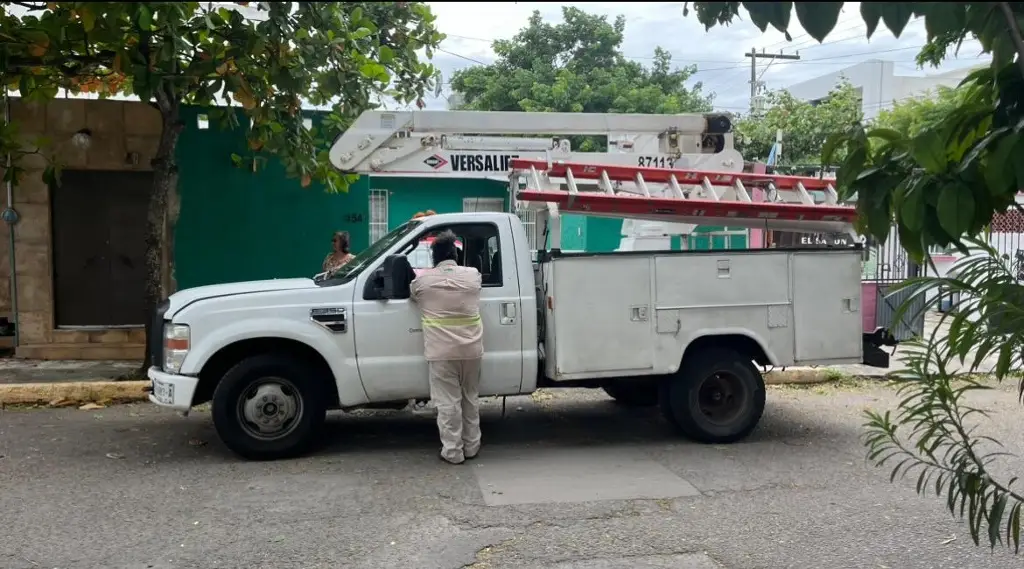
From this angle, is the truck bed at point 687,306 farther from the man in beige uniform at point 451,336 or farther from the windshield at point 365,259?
the windshield at point 365,259

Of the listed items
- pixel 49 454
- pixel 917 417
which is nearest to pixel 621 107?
pixel 49 454

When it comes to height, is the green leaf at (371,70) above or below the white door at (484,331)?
above

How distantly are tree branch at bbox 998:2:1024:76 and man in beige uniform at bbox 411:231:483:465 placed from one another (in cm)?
414

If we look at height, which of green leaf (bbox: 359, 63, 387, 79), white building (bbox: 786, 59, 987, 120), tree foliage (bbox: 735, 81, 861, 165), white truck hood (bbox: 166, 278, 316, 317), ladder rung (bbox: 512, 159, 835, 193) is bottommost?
white truck hood (bbox: 166, 278, 316, 317)

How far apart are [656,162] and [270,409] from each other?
4513 mm

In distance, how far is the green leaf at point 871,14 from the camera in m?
2.04

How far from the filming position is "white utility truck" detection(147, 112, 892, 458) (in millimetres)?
6277

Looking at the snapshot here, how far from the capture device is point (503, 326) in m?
6.55

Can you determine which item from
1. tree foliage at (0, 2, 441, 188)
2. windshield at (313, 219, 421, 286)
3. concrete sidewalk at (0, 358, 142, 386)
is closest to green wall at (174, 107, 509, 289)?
concrete sidewalk at (0, 358, 142, 386)

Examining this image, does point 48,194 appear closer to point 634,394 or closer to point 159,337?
point 159,337

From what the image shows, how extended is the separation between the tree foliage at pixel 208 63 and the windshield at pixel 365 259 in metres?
1.77

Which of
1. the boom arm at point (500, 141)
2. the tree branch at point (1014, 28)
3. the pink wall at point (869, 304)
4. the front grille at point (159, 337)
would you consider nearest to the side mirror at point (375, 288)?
the front grille at point (159, 337)

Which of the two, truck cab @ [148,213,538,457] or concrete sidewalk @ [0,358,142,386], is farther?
concrete sidewalk @ [0,358,142,386]

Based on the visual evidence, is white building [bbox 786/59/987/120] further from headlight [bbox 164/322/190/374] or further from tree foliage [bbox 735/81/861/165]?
headlight [bbox 164/322/190/374]
